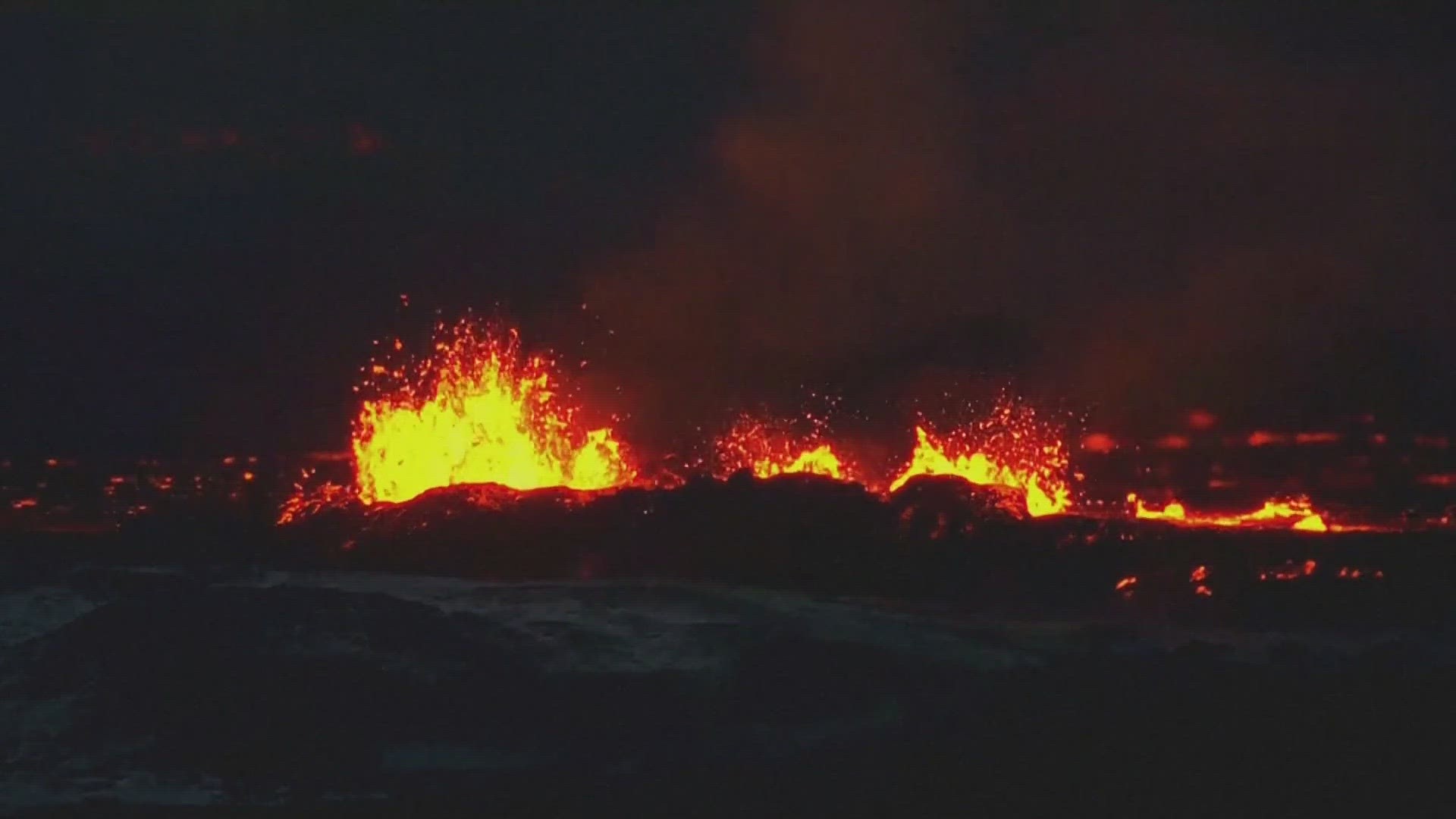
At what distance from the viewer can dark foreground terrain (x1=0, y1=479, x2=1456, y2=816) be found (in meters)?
15.2

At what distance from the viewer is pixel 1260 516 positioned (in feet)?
140

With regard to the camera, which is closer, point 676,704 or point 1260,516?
point 676,704

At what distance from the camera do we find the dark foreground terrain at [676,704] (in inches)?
597

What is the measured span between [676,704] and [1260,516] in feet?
90.0

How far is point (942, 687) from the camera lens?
60.6ft

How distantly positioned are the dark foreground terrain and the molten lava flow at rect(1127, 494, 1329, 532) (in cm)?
1171

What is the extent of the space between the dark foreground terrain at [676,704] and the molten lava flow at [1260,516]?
11708 mm

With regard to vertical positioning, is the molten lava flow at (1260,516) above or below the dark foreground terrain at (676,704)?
above

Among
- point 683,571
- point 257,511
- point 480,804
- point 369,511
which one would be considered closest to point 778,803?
point 480,804

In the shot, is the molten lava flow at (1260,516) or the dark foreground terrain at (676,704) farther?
the molten lava flow at (1260,516)

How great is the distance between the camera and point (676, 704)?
17828mm

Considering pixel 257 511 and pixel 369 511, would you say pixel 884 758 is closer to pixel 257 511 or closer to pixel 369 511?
pixel 369 511

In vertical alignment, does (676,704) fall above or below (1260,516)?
below

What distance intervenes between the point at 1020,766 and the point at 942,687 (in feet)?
9.48
